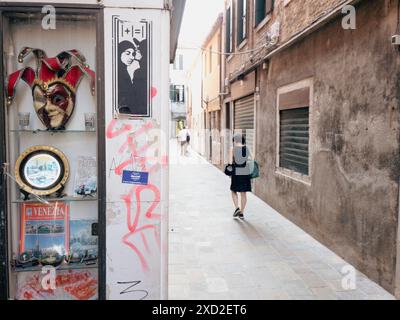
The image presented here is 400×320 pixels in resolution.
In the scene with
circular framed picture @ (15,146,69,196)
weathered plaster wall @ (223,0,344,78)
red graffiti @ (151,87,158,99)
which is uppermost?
weathered plaster wall @ (223,0,344,78)

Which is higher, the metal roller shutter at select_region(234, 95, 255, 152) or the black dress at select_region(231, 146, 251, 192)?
the metal roller shutter at select_region(234, 95, 255, 152)

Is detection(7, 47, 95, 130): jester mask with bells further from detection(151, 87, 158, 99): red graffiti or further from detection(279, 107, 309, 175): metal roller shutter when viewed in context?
detection(279, 107, 309, 175): metal roller shutter

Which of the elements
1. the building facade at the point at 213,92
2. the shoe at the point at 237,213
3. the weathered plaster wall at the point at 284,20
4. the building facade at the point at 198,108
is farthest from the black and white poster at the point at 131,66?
the building facade at the point at 198,108

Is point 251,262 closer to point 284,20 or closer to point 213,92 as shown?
point 284,20

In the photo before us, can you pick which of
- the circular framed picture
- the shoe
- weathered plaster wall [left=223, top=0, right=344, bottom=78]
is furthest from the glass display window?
the shoe

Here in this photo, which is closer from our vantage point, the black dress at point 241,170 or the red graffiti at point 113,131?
the red graffiti at point 113,131

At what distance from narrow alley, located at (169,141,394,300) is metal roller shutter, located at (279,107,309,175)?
3.87ft

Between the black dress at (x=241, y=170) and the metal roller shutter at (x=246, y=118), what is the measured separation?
3412 mm

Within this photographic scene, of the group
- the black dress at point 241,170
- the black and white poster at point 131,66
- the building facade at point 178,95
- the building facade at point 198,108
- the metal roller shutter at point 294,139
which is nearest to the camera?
the black and white poster at point 131,66

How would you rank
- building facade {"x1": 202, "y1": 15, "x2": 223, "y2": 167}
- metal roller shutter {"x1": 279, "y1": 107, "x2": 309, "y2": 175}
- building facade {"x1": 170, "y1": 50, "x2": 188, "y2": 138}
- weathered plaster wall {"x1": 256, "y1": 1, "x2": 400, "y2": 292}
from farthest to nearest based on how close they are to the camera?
1. building facade {"x1": 170, "y1": 50, "x2": 188, "y2": 138}
2. building facade {"x1": 202, "y1": 15, "x2": 223, "y2": 167}
3. metal roller shutter {"x1": 279, "y1": 107, "x2": 309, "y2": 175}
4. weathered plaster wall {"x1": 256, "y1": 1, "x2": 400, "y2": 292}

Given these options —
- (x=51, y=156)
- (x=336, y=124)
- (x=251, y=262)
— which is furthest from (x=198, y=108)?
(x=51, y=156)

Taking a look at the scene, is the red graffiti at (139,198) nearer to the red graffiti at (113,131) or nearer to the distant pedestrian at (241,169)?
the red graffiti at (113,131)

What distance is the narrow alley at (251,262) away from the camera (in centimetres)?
447

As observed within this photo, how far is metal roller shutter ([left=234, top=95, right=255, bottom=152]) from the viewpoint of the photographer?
11600mm
